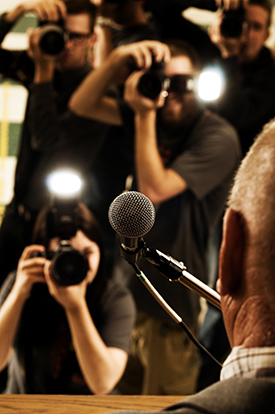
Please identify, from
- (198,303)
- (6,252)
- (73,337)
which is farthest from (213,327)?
(6,252)

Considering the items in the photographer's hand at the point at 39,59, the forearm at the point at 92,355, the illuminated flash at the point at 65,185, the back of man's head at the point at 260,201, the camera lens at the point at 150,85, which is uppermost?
the photographer's hand at the point at 39,59

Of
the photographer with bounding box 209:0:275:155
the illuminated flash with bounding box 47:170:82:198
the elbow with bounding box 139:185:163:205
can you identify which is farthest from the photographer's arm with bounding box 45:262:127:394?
the photographer with bounding box 209:0:275:155

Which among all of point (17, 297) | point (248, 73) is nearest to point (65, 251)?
point (17, 297)

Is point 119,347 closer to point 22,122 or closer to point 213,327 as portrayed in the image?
point 213,327

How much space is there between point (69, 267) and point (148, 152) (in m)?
0.55

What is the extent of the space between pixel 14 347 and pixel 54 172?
2.24 feet

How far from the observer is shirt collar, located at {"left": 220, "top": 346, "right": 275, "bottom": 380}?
476mm

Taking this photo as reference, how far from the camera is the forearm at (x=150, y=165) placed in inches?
73.5

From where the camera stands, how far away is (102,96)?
6.25 ft

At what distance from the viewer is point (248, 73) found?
2023 millimetres

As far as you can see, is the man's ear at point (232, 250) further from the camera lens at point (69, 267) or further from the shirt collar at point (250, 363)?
the camera lens at point (69, 267)

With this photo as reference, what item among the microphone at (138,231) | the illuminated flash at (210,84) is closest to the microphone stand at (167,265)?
the microphone at (138,231)

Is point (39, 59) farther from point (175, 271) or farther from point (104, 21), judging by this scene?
point (175, 271)

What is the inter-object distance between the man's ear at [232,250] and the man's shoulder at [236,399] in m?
0.12
